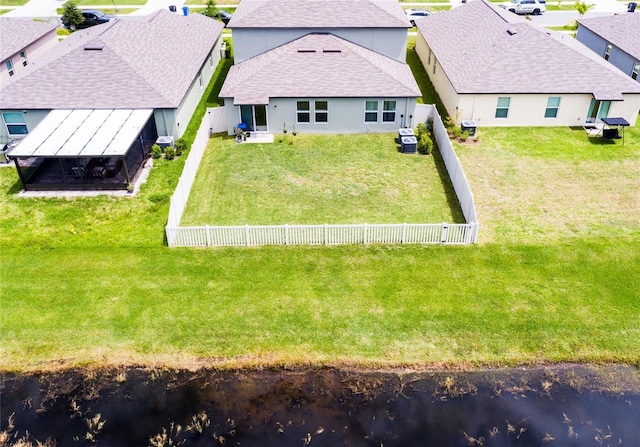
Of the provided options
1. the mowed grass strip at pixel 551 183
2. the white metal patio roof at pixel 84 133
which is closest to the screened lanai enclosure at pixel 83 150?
the white metal patio roof at pixel 84 133

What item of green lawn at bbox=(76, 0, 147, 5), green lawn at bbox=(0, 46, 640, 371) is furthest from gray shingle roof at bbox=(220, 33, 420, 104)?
green lawn at bbox=(76, 0, 147, 5)

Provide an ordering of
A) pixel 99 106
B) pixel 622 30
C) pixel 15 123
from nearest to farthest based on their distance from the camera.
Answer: pixel 99 106 < pixel 15 123 < pixel 622 30

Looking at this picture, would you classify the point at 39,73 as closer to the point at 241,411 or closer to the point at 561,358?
the point at 241,411

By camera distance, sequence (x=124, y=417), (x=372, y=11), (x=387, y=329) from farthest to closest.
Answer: (x=372, y=11) → (x=387, y=329) → (x=124, y=417)

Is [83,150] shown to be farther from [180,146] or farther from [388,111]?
[388,111]

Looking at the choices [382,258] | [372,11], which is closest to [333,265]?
[382,258]

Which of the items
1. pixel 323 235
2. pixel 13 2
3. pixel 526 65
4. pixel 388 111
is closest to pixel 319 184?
pixel 323 235

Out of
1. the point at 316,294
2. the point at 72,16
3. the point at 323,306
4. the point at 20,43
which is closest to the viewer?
the point at 323,306
